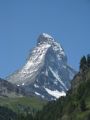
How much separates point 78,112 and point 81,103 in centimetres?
446

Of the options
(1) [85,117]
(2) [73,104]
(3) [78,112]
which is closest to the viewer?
(1) [85,117]

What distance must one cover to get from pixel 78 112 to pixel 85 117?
1369 centimetres

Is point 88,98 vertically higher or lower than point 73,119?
higher

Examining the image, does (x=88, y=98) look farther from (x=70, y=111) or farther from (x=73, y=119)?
(x=73, y=119)

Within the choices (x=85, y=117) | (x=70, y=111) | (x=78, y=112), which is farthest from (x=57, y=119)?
(x=85, y=117)

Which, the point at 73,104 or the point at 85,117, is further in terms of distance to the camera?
the point at 73,104

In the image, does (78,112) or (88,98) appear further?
(88,98)

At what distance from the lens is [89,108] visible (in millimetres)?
178875

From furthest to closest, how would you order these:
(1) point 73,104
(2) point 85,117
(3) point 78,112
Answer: (1) point 73,104 < (3) point 78,112 < (2) point 85,117

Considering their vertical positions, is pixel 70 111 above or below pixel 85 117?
above

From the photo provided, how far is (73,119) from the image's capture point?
173750 mm

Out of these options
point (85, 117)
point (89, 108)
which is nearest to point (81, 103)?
point (89, 108)

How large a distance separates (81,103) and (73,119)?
968 cm

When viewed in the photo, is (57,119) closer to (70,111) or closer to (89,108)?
(70,111)
